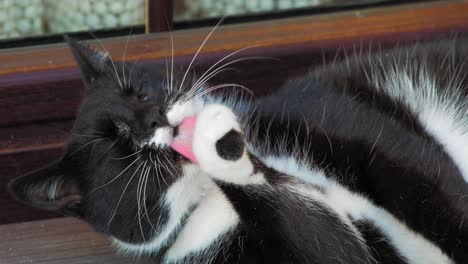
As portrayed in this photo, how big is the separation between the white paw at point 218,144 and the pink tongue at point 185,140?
0.03 meters

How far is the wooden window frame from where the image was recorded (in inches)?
48.4

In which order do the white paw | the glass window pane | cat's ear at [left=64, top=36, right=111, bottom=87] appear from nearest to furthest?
the white paw → cat's ear at [left=64, top=36, right=111, bottom=87] → the glass window pane

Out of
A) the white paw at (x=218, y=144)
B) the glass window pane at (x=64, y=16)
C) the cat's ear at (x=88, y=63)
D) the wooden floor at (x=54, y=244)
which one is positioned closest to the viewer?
the white paw at (x=218, y=144)

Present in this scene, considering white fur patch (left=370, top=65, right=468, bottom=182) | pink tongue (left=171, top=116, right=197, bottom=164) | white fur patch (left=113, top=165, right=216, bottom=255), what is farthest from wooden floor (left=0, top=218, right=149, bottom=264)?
white fur patch (left=370, top=65, right=468, bottom=182)

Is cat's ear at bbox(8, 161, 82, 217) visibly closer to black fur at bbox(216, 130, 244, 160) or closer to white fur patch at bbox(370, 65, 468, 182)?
black fur at bbox(216, 130, 244, 160)

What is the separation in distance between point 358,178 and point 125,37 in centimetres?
60

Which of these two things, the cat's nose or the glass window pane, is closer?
the cat's nose

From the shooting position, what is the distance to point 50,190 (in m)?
0.88

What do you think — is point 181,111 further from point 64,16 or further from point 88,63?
point 64,16

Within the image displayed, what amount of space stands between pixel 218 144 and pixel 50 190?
0.24m

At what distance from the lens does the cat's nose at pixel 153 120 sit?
0.87 metres

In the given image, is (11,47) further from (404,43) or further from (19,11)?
(404,43)

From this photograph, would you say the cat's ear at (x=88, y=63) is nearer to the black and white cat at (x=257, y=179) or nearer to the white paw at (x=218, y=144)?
the black and white cat at (x=257, y=179)

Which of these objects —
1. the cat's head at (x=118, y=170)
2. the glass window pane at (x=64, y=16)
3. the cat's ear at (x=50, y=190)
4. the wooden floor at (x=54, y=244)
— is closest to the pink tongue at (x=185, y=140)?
the cat's head at (x=118, y=170)
